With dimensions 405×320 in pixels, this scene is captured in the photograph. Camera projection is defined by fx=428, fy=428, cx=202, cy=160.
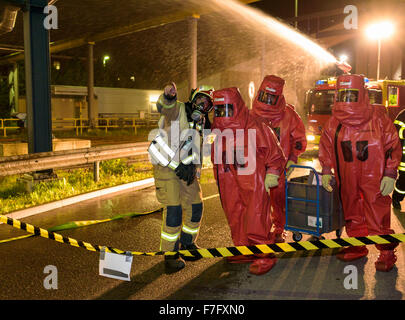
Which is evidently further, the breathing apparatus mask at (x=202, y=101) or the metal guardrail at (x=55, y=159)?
the metal guardrail at (x=55, y=159)

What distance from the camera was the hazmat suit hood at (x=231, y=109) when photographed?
173 inches

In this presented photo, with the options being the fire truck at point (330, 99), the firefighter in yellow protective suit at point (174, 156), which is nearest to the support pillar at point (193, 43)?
the fire truck at point (330, 99)

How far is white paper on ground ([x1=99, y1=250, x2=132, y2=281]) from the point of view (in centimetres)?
427

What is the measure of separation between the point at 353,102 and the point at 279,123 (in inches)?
48.2

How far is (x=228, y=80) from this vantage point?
4003 centimetres

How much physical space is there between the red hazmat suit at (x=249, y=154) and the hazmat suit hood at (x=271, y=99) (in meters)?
0.94

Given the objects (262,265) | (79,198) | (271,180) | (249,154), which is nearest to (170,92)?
(249,154)

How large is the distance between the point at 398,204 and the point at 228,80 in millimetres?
33750

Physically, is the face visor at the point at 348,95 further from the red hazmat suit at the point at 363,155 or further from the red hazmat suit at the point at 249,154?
the red hazmat suit at the point at 249,154

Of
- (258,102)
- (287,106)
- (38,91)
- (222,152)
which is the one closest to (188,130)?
(222,152)

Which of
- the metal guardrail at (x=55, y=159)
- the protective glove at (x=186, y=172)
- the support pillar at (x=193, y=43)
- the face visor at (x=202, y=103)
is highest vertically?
the support pillar at (x=193, y=43)

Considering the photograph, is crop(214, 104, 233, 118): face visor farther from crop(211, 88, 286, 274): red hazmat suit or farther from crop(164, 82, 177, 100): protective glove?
crop(164, 82, 177, 100): protective glove

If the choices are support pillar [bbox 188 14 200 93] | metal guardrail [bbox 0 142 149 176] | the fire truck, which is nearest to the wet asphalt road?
metal guardrail [bbox 0 142 149 176]
